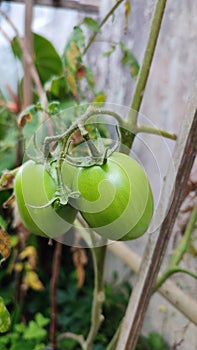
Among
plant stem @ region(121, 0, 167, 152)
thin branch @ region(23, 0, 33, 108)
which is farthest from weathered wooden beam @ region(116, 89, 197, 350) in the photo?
thin branch @ region(23, 0, 33, 108)

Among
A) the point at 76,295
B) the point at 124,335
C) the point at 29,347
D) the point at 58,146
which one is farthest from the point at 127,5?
the point at 76,295

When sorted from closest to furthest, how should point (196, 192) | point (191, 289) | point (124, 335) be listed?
point (124, 335)
point (196, 192)
point (191, 289)

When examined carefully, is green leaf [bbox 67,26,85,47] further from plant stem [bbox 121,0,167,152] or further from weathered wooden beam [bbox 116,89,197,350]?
weathered wooden beam [bbox 116,89,197,350]

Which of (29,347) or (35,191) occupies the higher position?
(35,191)

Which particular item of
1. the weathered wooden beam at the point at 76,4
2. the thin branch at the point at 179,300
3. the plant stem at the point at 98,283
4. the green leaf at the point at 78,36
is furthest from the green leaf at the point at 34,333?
the weathered wooden beam at the point at 76,4

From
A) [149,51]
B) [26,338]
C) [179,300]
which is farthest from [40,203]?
[26,338]

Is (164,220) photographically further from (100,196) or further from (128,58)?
(128,58)

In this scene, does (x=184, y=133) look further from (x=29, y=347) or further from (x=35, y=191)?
(x=29, y=347)
